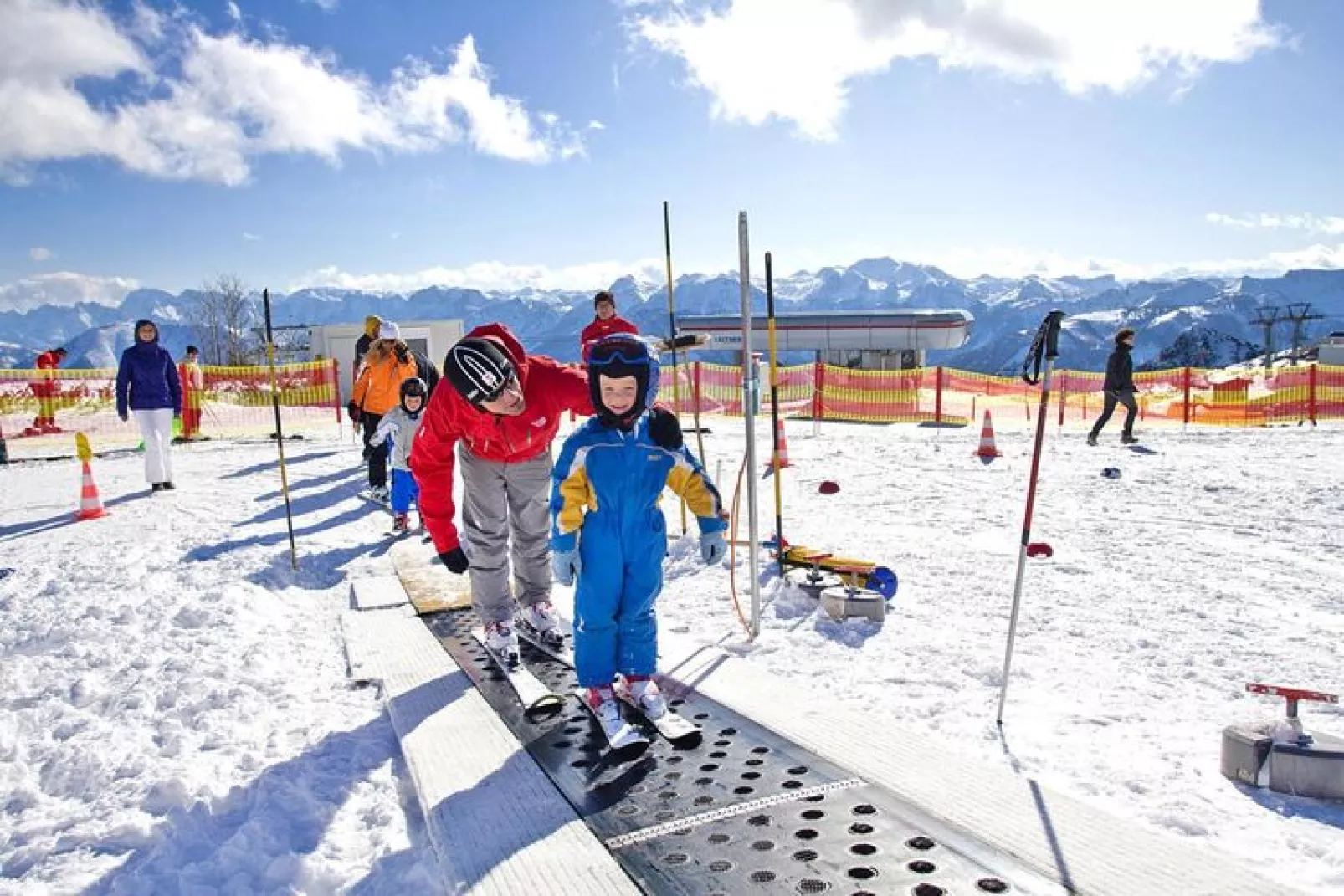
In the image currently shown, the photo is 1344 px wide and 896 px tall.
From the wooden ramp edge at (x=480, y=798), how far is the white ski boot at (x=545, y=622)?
1.65 feet

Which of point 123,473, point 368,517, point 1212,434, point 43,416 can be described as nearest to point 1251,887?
point 368,517

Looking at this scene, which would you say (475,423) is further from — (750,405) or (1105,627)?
(1105,627)

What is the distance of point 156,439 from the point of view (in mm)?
9984

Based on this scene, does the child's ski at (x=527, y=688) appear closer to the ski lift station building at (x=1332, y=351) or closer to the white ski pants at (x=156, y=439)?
the white ski pants at (x=156, y=439)

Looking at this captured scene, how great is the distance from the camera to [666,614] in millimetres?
5617

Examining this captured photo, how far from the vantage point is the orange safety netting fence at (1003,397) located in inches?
765

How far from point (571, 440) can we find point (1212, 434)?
15047 millimetres

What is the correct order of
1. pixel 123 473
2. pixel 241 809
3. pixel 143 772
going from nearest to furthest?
pixel 241 809 < pixel 143 772 < pixel 123 473

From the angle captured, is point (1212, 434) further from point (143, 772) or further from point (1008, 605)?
point (143, 772)

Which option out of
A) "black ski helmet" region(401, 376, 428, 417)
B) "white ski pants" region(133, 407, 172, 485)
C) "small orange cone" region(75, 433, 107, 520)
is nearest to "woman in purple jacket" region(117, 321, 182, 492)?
"white ski pants" region(133, 407, 172, 485)

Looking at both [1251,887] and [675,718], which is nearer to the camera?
[1251,887]

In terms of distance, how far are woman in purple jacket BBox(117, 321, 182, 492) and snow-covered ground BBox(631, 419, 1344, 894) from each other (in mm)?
6631

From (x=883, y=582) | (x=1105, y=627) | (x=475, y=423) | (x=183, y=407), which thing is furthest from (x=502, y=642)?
(x=183, y=407)

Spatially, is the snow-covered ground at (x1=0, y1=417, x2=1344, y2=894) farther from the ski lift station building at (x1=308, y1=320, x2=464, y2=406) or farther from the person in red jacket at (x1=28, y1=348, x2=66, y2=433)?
the ski lift station building at (x1=308, y1=320, x2=464, y2=406)
